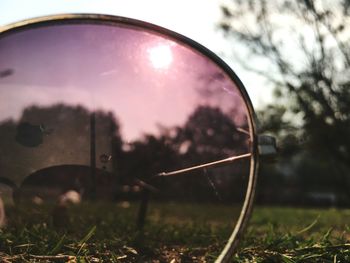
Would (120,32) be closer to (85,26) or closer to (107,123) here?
(85,26)

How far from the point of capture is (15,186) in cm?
117

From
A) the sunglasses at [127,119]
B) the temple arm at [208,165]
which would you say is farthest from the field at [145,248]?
the temple arm at [208,165]

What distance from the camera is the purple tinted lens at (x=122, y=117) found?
110 centimetres

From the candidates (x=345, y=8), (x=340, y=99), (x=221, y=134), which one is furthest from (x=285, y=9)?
(x=221, y=134)

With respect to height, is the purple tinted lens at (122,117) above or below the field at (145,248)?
above

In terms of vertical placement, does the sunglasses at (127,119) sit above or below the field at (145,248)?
above

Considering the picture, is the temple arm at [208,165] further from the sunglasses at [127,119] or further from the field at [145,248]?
the field at [145,248]

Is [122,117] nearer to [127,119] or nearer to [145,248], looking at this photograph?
[127,119]

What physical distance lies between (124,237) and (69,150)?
1.15 ft

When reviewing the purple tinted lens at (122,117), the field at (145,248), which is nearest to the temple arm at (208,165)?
the purple tinted lens at (122,117)

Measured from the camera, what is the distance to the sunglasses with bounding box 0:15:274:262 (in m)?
1.05

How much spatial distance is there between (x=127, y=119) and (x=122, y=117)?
0.04 metres

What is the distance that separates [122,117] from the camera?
147 centimetres

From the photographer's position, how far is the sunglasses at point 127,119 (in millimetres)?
1048
